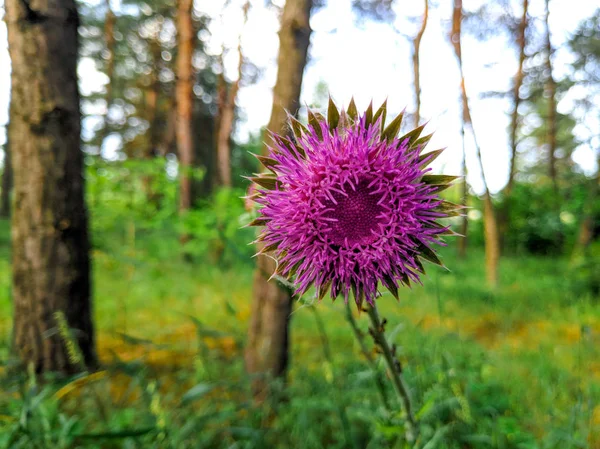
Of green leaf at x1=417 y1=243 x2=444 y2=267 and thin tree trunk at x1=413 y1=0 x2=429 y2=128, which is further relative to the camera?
thin tree trunk at x1=413 y1=0 x2=429 y2=128

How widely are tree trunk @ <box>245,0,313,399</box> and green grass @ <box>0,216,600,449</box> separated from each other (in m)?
0.32

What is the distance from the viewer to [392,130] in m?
1.64

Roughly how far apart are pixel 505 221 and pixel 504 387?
14.2 metres

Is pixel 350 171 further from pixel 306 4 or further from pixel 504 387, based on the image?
pixel 504 387

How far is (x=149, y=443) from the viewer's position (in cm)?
259

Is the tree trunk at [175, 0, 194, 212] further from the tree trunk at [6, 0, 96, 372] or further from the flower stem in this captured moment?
the flower stem

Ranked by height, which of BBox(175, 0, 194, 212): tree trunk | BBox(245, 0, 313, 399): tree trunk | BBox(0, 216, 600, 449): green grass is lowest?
BBox(0, 216, 600, 449): green grass

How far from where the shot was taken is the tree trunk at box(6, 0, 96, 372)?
371cm

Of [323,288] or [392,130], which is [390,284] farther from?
[392,130]

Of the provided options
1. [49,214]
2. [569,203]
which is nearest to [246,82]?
[569,203]

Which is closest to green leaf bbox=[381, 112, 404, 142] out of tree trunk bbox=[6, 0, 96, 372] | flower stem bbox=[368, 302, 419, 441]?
flower stem bbox=[368, 302, 419, 441]

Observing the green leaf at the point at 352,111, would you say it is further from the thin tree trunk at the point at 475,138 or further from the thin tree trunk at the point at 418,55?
the thin tree trunk at the point at 475,138

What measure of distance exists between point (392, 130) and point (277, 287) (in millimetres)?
2406

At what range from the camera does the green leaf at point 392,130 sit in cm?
160
